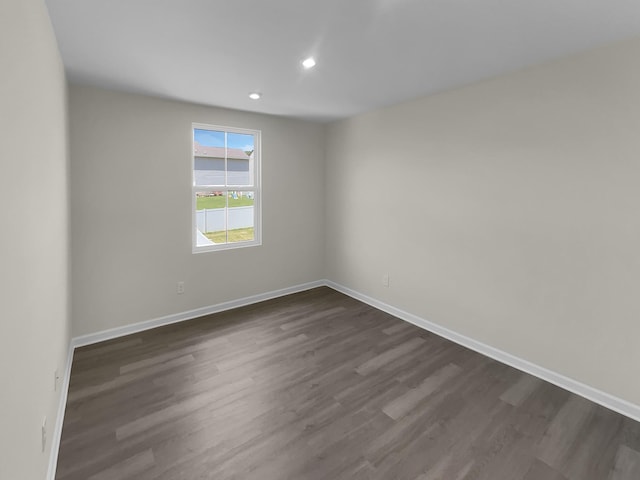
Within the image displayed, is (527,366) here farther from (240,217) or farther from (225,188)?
(225,188)

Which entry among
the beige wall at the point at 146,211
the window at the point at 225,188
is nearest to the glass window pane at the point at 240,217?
the window at the point at 225,188

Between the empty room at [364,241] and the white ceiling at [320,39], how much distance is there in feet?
0.07

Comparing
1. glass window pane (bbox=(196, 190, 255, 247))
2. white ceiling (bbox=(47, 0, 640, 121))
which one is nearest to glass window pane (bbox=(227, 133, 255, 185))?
glass window pane (bbox=(196, 190, 255, 247))

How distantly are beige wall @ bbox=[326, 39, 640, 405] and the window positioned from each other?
64.1 inches

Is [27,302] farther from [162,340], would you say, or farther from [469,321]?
[469,321]

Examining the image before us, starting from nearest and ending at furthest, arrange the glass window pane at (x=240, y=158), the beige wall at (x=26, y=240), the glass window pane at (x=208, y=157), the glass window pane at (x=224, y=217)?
1. the beige wall at (x=26, y=240)
2. the glass window pane at (x=208, y=157)
3. the glass window pane at (x=224, y=217)
4. the glass window pane at (x=240, y=158)

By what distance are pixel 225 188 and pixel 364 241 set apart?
190 cm

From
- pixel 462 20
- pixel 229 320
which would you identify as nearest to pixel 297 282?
pixel 229 320

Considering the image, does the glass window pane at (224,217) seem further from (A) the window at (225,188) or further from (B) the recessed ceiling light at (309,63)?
(B) the recessed ceiling light at (309,63)

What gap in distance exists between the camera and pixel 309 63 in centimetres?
232

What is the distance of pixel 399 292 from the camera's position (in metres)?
3.66

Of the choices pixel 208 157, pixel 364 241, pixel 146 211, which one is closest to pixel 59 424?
pixel 146 211

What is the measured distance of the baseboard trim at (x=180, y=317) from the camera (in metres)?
2.99

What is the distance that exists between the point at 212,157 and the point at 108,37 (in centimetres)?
174
